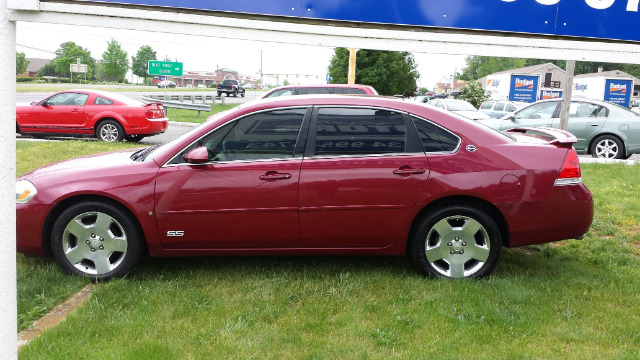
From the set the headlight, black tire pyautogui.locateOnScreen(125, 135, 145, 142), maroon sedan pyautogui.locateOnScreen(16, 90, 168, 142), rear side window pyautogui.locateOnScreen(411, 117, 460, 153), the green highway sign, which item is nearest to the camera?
the headlight

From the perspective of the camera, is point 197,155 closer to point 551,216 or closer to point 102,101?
point 551,216

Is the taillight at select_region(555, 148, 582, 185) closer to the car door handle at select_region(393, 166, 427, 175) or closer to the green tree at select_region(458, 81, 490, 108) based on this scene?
the car door handle at select_region(393, 166, 427, 175)

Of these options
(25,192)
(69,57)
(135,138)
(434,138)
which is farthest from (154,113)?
(69,57)

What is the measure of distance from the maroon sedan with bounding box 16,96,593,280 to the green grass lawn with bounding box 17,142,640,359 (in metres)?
0.26

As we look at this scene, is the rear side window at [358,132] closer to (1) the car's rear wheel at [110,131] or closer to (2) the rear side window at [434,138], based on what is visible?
(2) the rear side window at [434,138]

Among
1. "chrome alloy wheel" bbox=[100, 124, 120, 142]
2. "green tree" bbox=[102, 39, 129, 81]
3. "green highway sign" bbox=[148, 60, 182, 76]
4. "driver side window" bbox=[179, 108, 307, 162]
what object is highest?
"green tree" bbox=[102, 39, 129, 81]

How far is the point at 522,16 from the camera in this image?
10.6 feet

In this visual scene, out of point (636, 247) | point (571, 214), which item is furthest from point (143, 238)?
point (636, 247)

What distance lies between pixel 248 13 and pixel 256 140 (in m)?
1.55

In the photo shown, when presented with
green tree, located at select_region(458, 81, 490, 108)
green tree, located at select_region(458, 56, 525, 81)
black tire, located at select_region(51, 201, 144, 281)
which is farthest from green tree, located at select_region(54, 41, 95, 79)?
black tire, located at select_region(51, 201, 144, 281)

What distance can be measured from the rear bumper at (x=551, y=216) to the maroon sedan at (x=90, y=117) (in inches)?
418

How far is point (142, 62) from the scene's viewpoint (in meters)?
100

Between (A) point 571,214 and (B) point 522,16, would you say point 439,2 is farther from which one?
(A) point 571,214

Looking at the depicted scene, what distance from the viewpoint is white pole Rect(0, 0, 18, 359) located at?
7.14 ft
